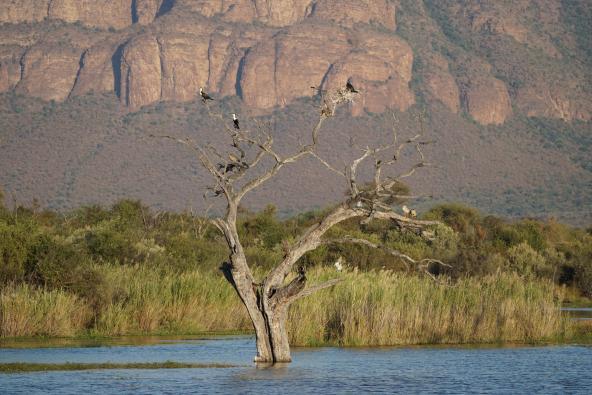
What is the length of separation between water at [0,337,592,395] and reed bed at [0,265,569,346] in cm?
104

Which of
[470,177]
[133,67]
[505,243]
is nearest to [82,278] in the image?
[505,243]

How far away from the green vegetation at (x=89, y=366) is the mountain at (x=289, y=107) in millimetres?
108866

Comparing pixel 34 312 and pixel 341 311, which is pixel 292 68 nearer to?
pixel 34 312

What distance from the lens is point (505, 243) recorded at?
62.9 metres

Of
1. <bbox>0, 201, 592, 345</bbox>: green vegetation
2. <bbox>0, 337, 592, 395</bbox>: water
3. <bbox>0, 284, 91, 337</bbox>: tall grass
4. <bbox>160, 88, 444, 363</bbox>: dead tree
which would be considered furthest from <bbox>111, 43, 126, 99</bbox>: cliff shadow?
<bbox>160, 88, 444, 363</bbox>: dead tree

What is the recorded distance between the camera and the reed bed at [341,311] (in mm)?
29844

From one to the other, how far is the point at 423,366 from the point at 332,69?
543 feet

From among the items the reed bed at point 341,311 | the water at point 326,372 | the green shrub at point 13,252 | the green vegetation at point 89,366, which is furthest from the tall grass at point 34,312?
the green vegetation at point 89,366

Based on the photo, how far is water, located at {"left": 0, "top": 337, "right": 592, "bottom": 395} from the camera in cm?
2264

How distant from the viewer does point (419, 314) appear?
30.2m

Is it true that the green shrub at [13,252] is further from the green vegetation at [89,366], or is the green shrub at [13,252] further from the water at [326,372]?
the green vegetation at [89,366]

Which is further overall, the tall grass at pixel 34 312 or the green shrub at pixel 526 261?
the green shrub at pixel 526 261

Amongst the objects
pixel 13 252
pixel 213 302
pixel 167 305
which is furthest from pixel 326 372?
pixel 13 252

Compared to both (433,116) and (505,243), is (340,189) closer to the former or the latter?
(433,116)
